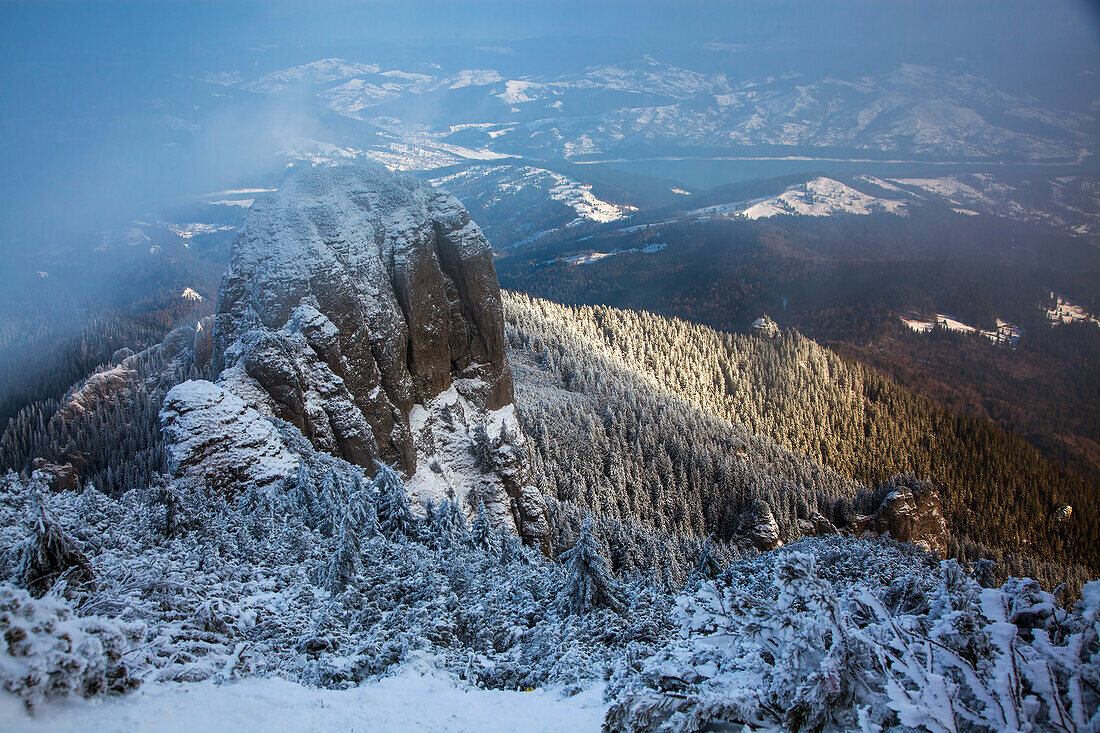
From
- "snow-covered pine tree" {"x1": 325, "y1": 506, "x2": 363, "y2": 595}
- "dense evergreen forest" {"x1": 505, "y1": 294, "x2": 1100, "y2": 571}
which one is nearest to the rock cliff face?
"dense evergreen forest" {"x1": 505, "y1": 294, "x2": 1100, "y2": 571}

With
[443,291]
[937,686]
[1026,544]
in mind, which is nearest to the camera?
[937,686]

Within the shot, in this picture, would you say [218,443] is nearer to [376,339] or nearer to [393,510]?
[393,510]

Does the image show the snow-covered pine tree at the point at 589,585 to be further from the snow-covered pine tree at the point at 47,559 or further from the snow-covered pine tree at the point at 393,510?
the snow-covered pine tree at the point at 47,559

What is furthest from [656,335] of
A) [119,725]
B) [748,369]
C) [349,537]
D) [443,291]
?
[119,725]

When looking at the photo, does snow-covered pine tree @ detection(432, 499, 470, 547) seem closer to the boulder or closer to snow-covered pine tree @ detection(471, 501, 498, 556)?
snow-covered pine tree @ detection(471, 501, 498, 556)

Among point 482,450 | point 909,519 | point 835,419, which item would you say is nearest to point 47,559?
point 482,450

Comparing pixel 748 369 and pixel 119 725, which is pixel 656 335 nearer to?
pixel 748 369
